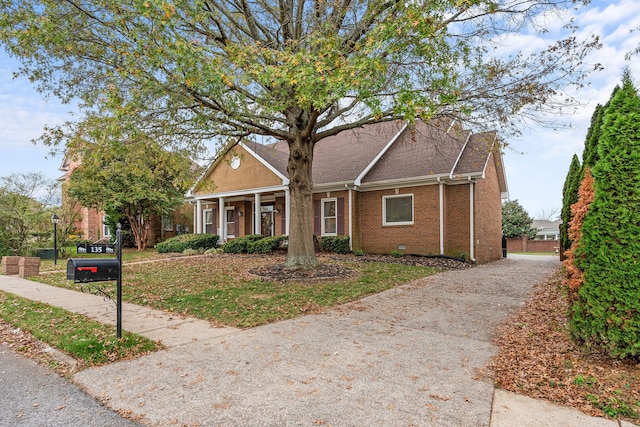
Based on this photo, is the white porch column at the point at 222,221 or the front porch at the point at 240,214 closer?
the front porch at the point at 240,214

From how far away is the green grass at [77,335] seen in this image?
425 cm

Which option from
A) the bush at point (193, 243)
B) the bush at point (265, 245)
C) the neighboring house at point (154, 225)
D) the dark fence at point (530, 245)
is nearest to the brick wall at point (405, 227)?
the bush at point (265, 245)

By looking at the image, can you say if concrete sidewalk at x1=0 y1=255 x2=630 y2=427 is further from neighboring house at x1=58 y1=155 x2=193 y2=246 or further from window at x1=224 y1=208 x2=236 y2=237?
neighboring house at x1=58 y1=155 x2=193 y2=246

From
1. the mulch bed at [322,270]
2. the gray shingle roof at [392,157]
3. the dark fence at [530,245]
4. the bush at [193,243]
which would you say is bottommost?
the dark fence at [530,245]

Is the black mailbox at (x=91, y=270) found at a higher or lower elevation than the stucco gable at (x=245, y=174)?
lower

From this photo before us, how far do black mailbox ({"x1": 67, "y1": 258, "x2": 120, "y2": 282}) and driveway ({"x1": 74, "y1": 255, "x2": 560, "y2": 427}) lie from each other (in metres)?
1.05

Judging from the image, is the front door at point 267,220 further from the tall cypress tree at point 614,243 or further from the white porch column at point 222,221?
the tall cypress tree at point 614,243

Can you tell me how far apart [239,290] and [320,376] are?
4.88m

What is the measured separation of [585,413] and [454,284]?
641 cm

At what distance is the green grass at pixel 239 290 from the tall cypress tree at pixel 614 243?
4.15 m

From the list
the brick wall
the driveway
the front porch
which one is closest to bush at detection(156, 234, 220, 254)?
the front porch

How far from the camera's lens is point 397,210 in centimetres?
1509

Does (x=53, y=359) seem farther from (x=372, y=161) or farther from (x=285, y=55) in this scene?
(x=372, y=161)

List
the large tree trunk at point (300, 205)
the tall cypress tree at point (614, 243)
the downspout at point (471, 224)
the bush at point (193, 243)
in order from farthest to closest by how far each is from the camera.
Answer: the bush at point (193, 243) → the downspout at point (471, 224) → the large tree trunk at point (300, 205) → the tall cypress tree at point (614, 243)
